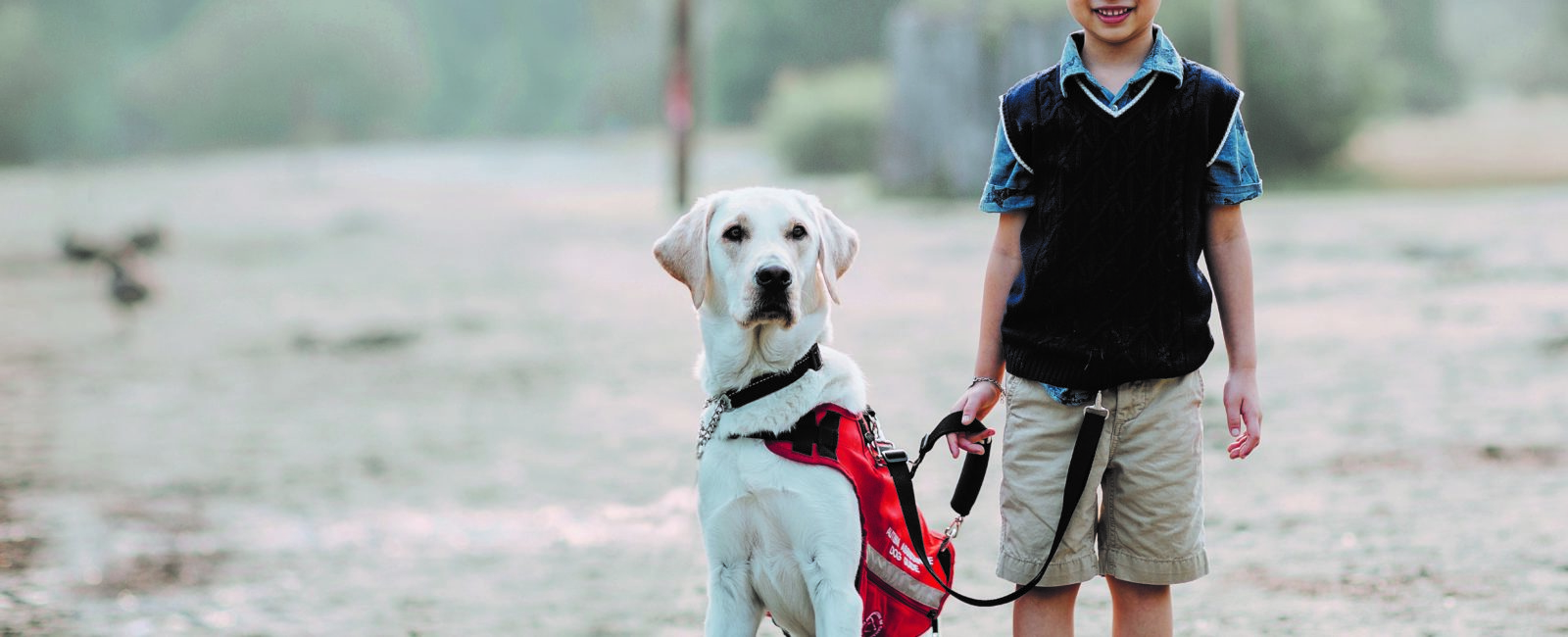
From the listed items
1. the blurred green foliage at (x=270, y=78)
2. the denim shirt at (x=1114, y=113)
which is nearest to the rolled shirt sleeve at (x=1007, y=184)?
the denim shirt at (x=1114, y=113)

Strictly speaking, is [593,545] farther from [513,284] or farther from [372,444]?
[513,284]

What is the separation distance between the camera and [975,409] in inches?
120

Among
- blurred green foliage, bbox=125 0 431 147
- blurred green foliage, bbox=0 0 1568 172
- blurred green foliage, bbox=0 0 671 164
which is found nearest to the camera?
blurred green foliage, bbox=0 0 1568 172

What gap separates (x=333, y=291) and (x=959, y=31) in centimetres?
1057

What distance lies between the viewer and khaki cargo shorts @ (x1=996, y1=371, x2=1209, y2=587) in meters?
2.90

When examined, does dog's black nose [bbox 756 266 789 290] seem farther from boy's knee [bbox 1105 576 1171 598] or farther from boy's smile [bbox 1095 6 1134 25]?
boy's knee [bbox 1105 576 1171 598]

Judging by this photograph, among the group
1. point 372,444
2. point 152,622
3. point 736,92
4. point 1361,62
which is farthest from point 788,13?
point 152,622

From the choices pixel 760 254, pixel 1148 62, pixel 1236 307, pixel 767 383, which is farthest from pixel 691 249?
pixel 1236 307

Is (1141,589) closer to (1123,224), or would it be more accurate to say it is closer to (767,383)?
(1123,224)

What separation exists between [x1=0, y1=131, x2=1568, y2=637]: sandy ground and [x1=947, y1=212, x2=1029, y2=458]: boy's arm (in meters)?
1.40

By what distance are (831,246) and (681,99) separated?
664 inches

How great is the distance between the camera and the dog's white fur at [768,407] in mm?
2926

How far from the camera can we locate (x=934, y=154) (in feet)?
70.7

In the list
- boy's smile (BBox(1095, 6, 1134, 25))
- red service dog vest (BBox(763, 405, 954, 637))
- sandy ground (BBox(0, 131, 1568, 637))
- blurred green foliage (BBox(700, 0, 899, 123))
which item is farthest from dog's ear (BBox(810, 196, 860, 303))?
blurred green foliage (BBox(700, 0, 899, 123))
